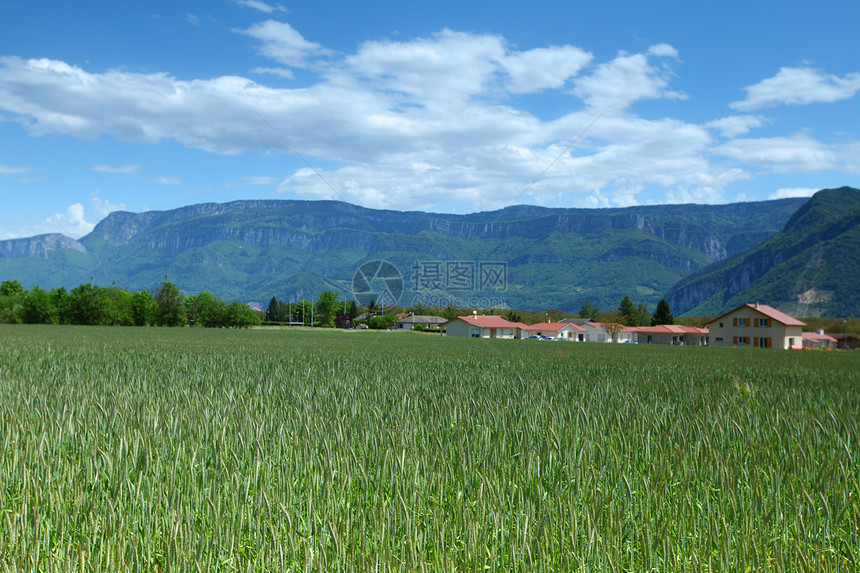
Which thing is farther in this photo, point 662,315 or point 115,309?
point 662,315

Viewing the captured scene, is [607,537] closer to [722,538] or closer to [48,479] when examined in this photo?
[722,538]

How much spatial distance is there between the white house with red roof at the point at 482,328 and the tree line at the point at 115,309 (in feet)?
122

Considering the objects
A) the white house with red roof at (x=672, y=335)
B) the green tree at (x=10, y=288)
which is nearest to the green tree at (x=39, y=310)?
the green tree at (x=10, y=288)

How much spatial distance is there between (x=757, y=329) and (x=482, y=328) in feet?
133

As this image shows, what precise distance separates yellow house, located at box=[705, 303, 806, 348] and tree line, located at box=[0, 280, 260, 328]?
75.6 meters

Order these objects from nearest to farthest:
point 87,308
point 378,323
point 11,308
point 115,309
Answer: point 87,308 → point 115,309 → point 11,308 → point 378,323

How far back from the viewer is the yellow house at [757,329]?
66.4 metres

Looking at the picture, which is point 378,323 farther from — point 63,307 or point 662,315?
point 662,315

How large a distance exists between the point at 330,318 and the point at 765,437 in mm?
132857

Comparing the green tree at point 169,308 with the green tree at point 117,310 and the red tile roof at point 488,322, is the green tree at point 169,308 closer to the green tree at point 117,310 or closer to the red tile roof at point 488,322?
the green tree at point 117,310

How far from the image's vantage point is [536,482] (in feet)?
12.8

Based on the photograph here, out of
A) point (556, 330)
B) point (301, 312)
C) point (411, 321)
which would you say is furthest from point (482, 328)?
point (301, 312)

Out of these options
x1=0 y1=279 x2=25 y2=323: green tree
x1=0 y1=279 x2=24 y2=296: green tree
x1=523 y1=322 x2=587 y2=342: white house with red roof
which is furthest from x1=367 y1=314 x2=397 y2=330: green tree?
x1=0 y1=279 x2=24 y2=296: green tree

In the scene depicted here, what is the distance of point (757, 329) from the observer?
226 feet
